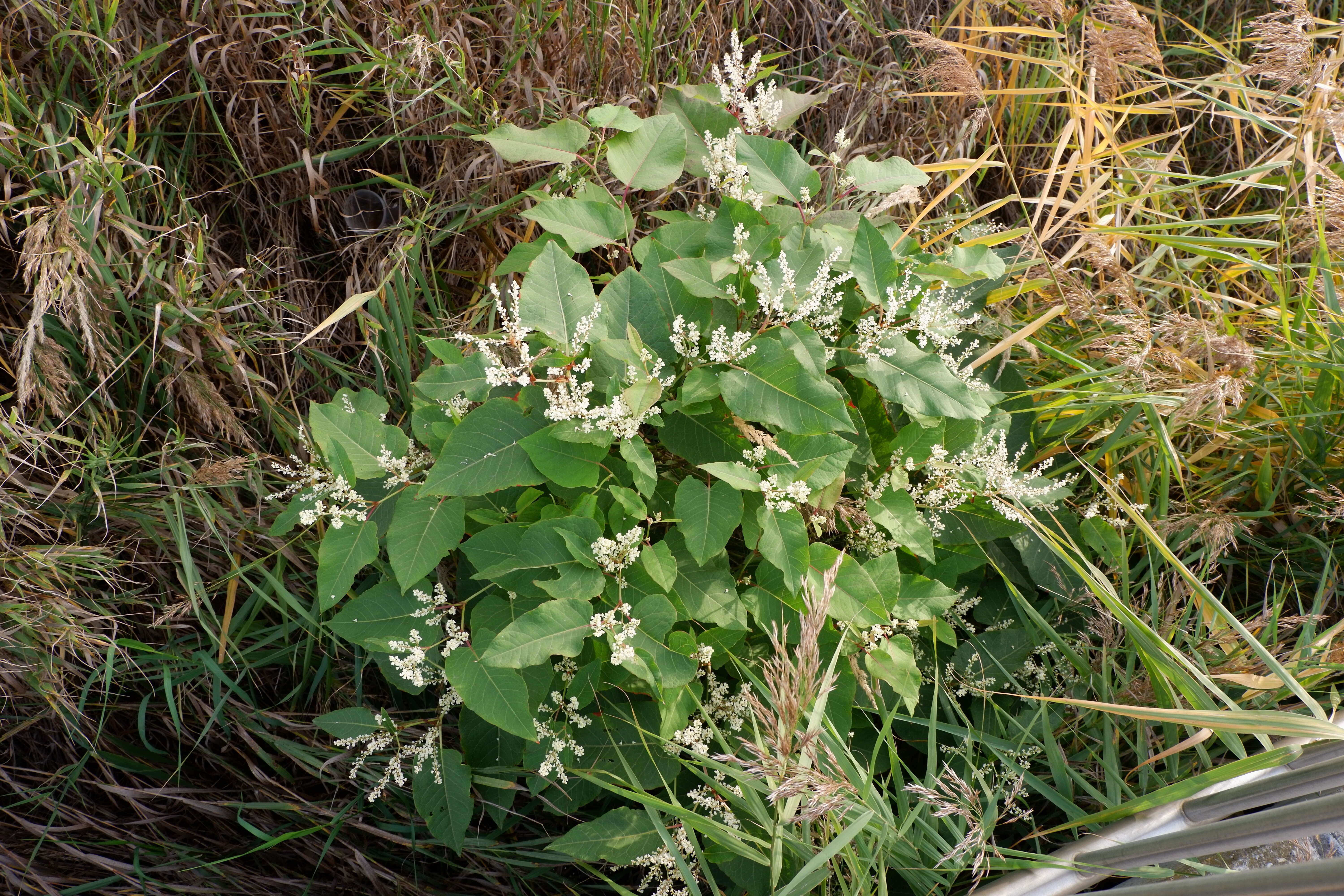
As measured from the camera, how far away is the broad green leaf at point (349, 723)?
1.45m

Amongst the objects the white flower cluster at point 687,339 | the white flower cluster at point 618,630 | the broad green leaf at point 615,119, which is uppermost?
the broad green leaf at point 615,119

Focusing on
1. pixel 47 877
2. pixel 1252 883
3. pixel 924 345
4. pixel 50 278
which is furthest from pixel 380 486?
pixel 1252 883

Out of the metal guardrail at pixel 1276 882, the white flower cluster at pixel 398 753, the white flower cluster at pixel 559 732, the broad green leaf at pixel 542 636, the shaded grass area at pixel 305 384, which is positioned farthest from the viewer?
the shaded grass area at pixel 305 384

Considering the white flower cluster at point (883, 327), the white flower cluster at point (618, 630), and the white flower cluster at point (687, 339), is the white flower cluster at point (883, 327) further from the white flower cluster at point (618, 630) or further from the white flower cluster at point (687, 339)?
the white flower cluster at point (618, 630)

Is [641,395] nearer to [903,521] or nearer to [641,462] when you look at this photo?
[641,462]

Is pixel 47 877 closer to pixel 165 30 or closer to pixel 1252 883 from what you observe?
pixel 165 30

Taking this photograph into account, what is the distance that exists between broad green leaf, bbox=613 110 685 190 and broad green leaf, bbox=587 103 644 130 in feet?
0.04

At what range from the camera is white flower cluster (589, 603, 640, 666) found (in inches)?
44.3

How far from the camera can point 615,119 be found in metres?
1.43

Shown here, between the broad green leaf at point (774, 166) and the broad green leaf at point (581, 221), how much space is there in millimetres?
214

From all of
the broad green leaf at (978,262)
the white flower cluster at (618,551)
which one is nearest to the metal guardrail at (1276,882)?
the white flower cluster at (618,551)

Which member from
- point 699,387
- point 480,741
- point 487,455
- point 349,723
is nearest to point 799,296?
point 699,387

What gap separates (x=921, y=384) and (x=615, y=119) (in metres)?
0.73

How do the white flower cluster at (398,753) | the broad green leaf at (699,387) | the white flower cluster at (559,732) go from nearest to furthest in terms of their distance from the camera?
1. the broad green leaf at (699,387)
2. the white flower cluster at (559,732)
3. the white flower cluster at (398,753)
